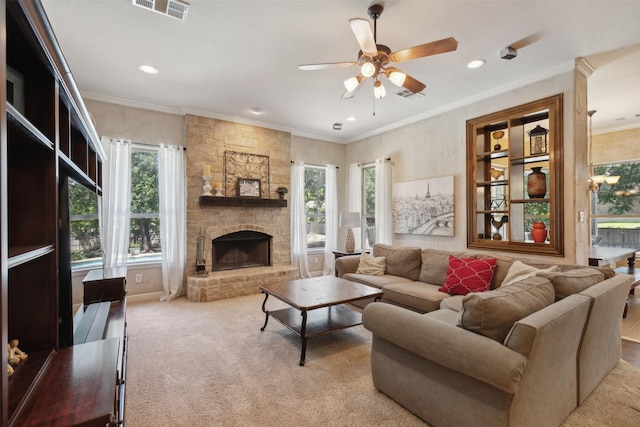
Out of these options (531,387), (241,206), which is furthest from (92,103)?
(531,387)

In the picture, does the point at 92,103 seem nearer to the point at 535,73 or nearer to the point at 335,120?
the point at 335,120

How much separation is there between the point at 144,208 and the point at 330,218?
3.24 meters

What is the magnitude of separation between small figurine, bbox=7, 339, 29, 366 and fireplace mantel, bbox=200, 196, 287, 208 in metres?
3.61

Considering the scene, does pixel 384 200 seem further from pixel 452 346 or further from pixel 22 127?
pixel 22 127

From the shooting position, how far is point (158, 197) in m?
4.62

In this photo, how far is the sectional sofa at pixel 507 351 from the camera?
4.81ft

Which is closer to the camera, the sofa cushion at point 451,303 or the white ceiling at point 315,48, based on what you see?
the white ceiling at point 315,48

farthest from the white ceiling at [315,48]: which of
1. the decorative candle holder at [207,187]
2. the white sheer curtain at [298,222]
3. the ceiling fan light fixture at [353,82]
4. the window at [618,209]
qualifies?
the window at [618,209]

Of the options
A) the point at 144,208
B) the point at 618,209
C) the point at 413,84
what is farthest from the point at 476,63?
the point at 618,209

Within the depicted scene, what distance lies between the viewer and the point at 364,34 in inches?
82.6

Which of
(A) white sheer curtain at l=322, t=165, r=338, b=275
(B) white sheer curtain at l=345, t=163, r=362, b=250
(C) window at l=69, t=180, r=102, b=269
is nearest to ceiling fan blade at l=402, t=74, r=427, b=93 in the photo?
(C) window at l=69, t=180, r=102, b=269

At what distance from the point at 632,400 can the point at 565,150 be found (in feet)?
7.62

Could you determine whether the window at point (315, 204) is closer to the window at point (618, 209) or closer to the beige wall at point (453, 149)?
the beige wall at point (453, 149)

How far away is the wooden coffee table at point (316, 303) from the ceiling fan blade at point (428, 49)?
2113 millimetres
